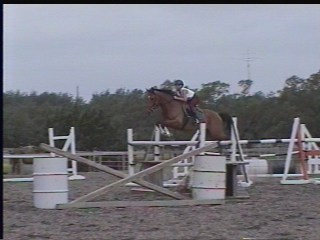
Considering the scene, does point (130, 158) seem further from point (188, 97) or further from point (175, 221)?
point (175, 221)

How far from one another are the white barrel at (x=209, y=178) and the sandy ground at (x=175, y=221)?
0.75 feet

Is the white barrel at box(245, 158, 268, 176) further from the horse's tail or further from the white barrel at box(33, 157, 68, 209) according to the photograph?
the white barrel at box(33, 157, 68, 209)

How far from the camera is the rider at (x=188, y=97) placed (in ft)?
38.1

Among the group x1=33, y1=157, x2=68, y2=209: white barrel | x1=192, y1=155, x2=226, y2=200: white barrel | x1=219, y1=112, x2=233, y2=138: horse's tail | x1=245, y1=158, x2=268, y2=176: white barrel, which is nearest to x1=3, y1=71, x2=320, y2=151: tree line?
x1=245, y1=158, x2=268, y2=176: white barrel

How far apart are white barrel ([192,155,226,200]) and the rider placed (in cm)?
311

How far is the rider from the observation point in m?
11.6

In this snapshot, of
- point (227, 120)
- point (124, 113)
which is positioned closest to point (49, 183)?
point (227, 120)

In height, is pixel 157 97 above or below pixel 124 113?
below

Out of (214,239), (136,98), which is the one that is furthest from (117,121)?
(214,239)

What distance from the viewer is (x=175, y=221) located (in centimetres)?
689

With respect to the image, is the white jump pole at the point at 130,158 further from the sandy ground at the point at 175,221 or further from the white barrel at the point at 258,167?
the white barrel at the point at 258,167

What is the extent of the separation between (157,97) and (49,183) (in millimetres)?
3668

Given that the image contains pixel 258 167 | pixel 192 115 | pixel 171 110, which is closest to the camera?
pixel 171 110

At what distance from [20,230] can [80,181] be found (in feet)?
27.1
